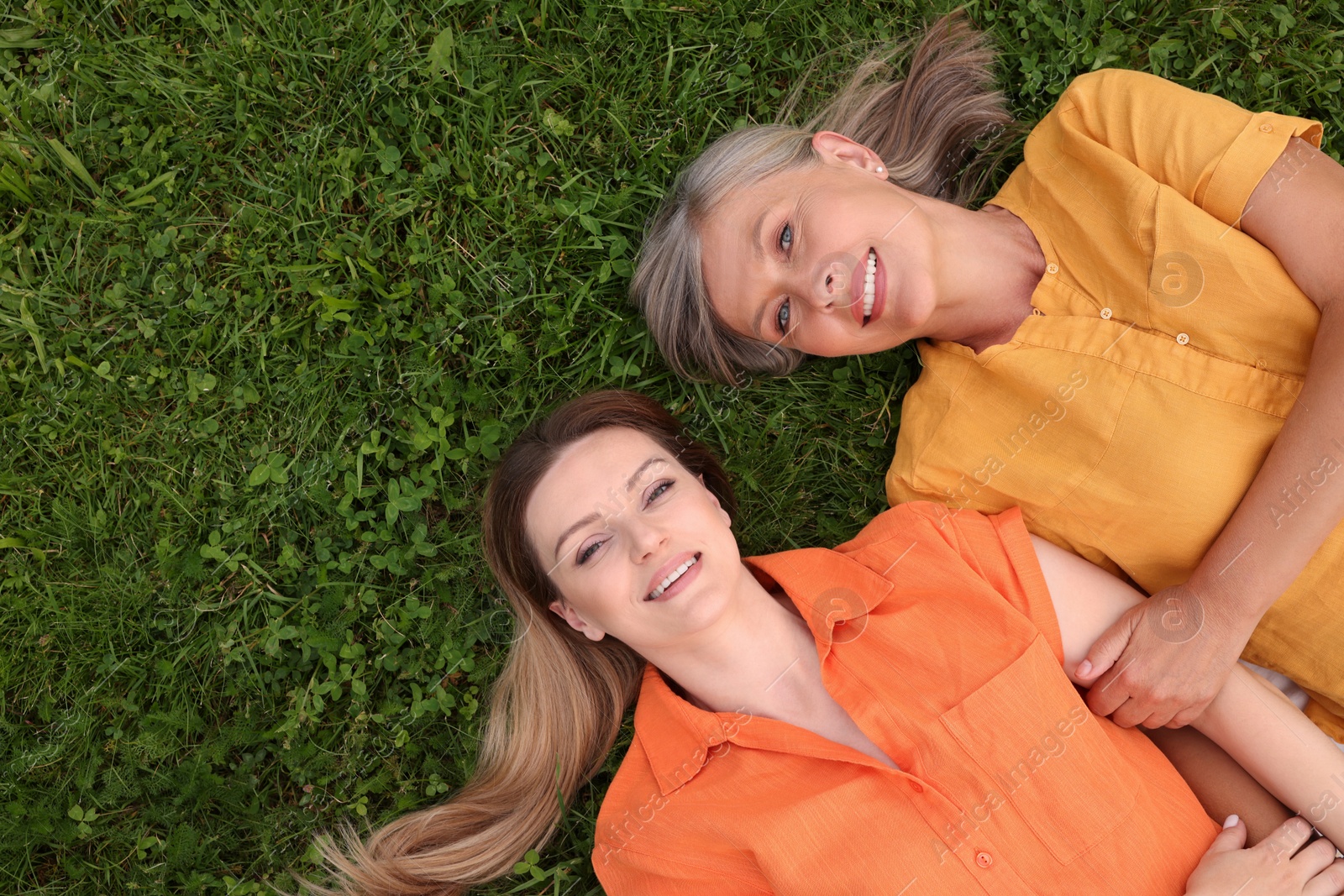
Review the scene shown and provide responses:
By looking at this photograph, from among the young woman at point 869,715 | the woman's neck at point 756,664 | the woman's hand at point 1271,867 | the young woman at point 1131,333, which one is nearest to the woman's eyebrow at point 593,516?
the young woman at point 869,715

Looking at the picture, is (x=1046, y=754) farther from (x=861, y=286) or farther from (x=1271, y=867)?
(x=861, y=286)

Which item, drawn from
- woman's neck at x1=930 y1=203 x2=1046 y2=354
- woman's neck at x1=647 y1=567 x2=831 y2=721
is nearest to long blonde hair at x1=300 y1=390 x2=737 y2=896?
woman's neck at x1=647 y1=567 x2=831 y2=721

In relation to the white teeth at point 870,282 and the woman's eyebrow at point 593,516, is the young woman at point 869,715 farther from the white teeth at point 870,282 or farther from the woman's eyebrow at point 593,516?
the white teeth at point 870,282

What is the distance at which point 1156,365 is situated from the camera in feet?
9.30

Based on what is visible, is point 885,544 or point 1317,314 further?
point 885,544

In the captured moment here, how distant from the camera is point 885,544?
2.95 m

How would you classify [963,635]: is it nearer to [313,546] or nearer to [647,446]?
[647,446]

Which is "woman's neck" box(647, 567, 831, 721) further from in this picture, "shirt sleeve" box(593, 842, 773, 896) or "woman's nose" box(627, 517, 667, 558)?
"shirt sleeve" box(593, 842, 773, 896)

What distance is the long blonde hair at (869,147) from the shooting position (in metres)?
3.36

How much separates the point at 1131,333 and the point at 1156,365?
0.43 feet

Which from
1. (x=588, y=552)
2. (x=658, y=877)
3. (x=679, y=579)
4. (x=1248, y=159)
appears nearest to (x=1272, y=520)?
(x=1248, y=159)

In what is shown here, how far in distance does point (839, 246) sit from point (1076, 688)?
1593 millimetres

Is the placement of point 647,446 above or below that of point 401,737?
above

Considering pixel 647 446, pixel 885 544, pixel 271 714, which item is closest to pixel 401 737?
pixel 271 714
